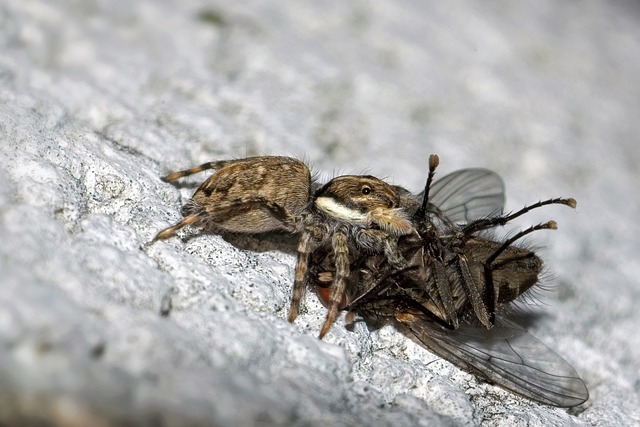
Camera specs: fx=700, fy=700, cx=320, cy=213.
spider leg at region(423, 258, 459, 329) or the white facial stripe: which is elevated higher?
the white facial stripe

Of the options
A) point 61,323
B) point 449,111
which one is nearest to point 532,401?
point 61,323

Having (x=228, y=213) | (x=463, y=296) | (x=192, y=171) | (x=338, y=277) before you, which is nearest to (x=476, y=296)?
(x=463, y=296)

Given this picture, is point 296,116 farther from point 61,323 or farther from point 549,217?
point 61,323

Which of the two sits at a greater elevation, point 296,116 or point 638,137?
point 638,137

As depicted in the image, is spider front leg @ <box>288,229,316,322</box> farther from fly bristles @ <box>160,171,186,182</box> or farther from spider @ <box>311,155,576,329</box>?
fly bristles @ <box>160,171,186,182</box>

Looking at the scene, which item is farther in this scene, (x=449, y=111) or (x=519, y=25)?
(x=519, y=25)

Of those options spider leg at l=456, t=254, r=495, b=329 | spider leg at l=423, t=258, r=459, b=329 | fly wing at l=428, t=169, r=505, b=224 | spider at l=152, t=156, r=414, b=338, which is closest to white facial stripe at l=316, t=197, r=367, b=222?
spider at l=152, t=156, r=414, b=338

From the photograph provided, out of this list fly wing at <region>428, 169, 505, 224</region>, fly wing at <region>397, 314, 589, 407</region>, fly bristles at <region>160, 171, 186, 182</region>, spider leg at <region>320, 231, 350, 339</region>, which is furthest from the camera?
fly wing at <region>428, 169, 505, 224</region>

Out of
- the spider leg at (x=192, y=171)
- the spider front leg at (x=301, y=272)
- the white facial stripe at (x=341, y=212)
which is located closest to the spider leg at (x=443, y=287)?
the white facial stripe at (x=341, y=212)
